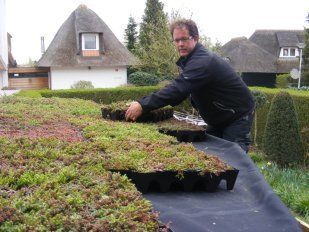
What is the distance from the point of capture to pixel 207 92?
158 inches

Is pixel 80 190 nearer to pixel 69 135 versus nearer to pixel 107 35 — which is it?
pixel 69 135

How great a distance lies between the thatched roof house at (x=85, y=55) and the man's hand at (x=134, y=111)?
29794 mm

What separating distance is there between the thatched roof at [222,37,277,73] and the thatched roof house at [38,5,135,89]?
10.4m

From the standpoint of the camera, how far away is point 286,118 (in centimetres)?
1054

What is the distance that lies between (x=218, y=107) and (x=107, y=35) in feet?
106

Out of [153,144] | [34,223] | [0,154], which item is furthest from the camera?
[153,144]

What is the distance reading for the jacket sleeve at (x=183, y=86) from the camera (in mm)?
3514

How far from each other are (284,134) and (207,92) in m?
7.07

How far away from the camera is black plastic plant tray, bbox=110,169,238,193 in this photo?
2.31 m

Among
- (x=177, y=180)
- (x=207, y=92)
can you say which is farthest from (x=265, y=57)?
(x=177, y=180)

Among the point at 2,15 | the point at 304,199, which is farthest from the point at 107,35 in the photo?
the point at 304,199

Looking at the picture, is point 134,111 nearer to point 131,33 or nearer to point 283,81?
point 283,81

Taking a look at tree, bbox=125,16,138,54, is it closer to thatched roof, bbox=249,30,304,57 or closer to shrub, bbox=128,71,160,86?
shrub, bbox=128,71,160,86

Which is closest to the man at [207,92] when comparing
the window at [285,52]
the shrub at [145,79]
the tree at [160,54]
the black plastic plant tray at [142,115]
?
the black plastic plant tray at [142,115]
